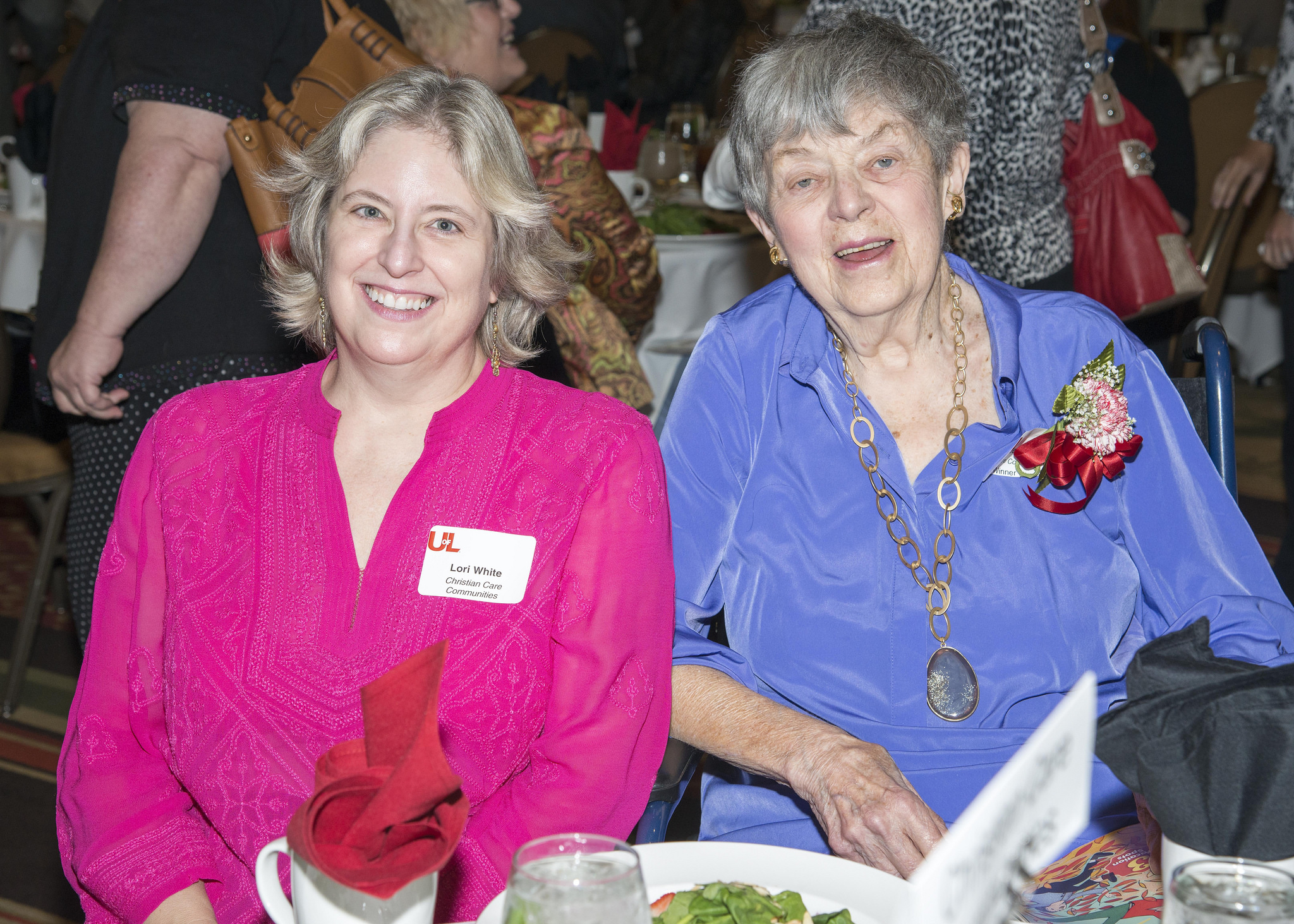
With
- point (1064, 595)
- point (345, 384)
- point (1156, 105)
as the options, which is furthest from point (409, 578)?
point (1156, 105)

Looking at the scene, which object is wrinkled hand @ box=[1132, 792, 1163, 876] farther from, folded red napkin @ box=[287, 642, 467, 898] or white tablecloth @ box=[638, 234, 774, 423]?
white tablecloth @ box=[638, 234, 774, 423]

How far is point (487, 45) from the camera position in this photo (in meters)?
3.00

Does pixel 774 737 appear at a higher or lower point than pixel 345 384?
lower

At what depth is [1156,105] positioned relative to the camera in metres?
3.60

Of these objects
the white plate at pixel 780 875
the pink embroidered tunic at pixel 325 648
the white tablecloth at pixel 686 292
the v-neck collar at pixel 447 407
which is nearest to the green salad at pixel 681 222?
the white tablecloth at pixel 686 292

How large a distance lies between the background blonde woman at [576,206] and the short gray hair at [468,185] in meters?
1.05

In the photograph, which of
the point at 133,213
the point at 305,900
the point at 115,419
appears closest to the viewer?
the point at 305,900

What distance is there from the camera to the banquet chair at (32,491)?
146 inches

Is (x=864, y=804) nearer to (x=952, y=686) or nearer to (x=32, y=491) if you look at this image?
(x=952, y=686)

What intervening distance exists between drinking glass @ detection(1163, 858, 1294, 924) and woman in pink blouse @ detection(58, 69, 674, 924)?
2.33ft

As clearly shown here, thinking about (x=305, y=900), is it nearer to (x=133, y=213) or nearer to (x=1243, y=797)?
(x=1243, y=797)

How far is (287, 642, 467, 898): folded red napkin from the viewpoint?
79cm

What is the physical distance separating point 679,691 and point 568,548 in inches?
10.7

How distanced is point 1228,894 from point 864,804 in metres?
0.61
